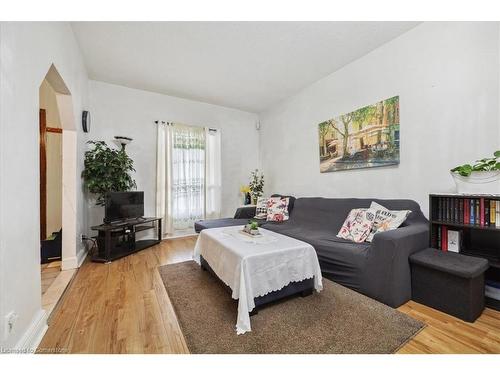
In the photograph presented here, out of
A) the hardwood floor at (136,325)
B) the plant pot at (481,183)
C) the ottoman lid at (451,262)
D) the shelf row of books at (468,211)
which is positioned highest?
the plant pot at (481,183)

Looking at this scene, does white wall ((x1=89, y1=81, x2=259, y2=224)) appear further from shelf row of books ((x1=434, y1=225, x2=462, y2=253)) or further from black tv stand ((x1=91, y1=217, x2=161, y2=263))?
shelf row of books ((x1=434, y1=225, x2=462, y2=253))

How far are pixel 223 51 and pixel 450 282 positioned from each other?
10.4 ft

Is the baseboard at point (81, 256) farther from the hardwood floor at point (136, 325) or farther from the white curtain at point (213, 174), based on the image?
the white curtain at point (213, 174)

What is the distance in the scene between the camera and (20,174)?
4.22 feet

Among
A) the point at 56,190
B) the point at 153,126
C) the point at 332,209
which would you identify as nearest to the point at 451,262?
the point at 332,209

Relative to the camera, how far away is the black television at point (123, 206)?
3.06 m

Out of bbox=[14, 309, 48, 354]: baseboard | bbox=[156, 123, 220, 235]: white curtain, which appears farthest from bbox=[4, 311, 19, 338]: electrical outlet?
bbox=[156, 123, 220, 235]: white curtain

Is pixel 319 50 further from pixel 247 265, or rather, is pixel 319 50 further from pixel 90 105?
pixel 90 105

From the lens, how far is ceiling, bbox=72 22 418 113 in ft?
7.69

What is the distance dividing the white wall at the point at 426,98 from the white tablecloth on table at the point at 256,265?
4.98 ft

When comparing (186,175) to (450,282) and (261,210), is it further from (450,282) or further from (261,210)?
(450,282)

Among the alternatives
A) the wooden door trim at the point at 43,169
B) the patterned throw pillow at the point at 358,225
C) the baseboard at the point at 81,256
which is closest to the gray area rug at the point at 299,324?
the patterned throw pillow at the point at 358,225

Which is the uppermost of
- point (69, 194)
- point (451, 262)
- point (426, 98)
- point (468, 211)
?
point (426, 98)
